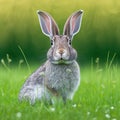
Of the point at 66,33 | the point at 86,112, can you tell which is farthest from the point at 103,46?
the point at 86,112

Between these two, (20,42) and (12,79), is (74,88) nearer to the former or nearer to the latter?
(12,79)

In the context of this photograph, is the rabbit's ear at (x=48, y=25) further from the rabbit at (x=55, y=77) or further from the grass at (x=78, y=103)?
the grass at (x=78, y=103)

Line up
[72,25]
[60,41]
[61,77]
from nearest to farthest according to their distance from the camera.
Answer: [60,41] < [61,77] < [72,25]

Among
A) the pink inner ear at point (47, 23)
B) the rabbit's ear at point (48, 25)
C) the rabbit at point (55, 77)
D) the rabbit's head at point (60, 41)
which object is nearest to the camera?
the rabbit's head at point (60, 41)

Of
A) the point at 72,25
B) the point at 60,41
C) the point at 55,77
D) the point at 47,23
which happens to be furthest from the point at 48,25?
the point at 55,77

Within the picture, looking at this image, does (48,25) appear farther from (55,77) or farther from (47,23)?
(55,77)

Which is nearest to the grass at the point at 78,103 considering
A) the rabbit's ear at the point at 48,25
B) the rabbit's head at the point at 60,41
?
the rabbit's head at the point at 60,41

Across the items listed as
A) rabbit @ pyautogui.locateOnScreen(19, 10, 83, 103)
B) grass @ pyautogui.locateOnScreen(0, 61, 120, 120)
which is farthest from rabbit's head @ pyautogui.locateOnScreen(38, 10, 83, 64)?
grass @ pyautogui.locateOnScreen(0, 61, 120, 120)
